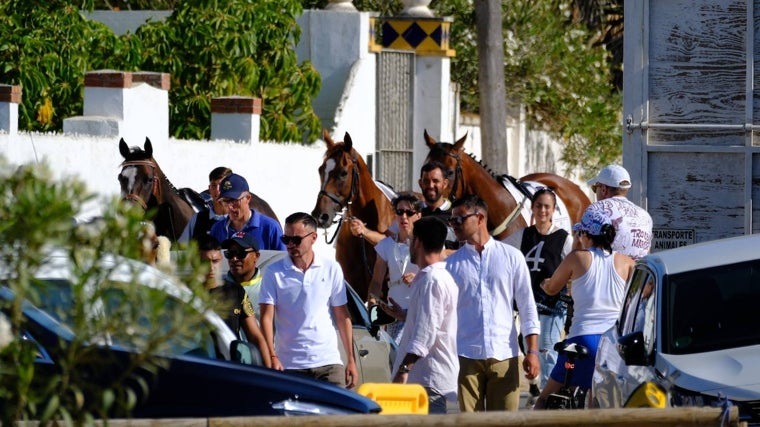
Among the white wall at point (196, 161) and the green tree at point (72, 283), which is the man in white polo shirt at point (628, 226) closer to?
the white wall at point (196, 161)

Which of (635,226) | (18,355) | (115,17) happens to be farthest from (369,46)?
(18,355)

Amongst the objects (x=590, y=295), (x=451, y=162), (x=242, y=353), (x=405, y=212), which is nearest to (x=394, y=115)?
(x=451, y=162)

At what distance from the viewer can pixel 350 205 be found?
14.3 m

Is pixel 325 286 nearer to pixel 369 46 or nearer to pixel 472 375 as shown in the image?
pixel 472 375

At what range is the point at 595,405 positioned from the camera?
9031 mm

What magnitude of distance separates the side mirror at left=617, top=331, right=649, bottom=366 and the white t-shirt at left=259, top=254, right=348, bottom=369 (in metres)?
1.95

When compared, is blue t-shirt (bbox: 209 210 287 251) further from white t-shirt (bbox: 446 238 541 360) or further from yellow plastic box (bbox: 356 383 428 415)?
yellow plastic box (bbox: 356 383 428 415)

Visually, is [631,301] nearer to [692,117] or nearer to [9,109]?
[692,117]

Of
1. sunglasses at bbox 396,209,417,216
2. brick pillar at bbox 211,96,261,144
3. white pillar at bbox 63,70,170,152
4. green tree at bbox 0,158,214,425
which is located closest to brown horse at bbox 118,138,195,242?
sunglasses at bbox 396,209,417,216

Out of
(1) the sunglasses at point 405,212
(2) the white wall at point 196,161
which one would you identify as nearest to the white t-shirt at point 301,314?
(1) the sunglasses at point 405,212

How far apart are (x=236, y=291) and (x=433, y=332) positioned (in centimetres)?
125

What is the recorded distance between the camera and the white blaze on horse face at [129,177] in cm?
1249

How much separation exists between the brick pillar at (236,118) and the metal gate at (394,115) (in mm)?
4563

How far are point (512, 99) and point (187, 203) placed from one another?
1632 cm
